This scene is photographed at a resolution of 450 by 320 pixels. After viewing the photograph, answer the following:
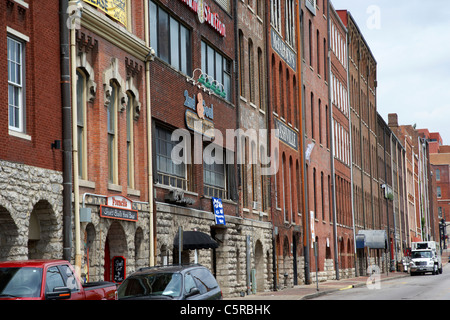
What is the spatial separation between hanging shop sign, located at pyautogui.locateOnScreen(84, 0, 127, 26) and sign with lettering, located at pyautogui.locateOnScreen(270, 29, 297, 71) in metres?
17.6

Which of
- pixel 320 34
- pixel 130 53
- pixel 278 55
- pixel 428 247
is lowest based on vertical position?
pixel 428 247

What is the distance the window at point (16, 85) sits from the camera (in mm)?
17891

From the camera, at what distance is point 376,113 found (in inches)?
3174

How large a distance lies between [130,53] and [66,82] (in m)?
4.88

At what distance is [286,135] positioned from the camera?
142 ft

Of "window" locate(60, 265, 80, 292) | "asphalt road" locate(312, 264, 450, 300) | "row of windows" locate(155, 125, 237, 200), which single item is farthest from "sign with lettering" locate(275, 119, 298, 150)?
"window" locate(60, 265, 80, 292)

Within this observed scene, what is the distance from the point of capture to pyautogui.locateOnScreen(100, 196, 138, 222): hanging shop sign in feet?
70.8

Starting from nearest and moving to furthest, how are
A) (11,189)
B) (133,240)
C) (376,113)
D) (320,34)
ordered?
(11,189), (133,240), (320,34), (376,113)

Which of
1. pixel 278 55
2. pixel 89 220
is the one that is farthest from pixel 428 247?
pixel 89 220

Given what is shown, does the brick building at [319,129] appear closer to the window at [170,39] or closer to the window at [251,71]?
the window at [251,71]

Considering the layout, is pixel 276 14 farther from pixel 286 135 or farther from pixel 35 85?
pixel 35 85

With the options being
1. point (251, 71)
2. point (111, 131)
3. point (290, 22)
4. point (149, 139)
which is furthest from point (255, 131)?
point (111, 131)

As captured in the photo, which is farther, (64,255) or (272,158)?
(272,158)

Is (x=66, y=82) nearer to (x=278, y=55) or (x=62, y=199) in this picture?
(x=62, y=199)
